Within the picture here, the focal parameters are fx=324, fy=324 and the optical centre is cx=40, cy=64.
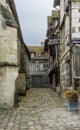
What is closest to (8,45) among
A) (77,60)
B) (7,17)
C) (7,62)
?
(7,62)

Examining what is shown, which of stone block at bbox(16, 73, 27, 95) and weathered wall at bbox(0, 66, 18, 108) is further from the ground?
weathered wall at bbox(0, 66, 18, 108)

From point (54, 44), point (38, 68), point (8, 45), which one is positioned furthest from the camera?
point (38, 68)

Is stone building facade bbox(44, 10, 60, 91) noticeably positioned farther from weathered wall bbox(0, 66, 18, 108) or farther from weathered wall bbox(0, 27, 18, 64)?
weathered wall bbox(0, 66, 18, 108)

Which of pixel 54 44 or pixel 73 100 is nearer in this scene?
pixel 73 100

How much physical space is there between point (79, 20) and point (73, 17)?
14.4 inches

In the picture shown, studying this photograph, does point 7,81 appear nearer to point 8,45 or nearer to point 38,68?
point 8,45

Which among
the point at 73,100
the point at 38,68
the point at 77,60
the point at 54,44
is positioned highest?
the point at 77,60

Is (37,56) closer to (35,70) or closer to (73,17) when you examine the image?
(35,70)

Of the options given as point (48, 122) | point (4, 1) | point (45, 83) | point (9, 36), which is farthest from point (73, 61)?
point (45, 83)

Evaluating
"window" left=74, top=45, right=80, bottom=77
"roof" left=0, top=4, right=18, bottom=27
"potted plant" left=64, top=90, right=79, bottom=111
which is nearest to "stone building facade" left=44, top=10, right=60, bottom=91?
"window" left=74, top=45, right=80, bottom=77

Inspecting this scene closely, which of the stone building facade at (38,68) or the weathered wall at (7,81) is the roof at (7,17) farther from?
the stone building facade at (38,68)

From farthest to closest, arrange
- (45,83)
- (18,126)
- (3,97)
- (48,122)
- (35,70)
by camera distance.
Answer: (35,70)
(45,83)
(3,97)
(48,122)
(18,126)

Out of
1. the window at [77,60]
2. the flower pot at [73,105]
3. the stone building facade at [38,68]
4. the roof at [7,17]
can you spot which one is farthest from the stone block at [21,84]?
the stone building facade at [38,68]

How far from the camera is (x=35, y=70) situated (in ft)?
194
